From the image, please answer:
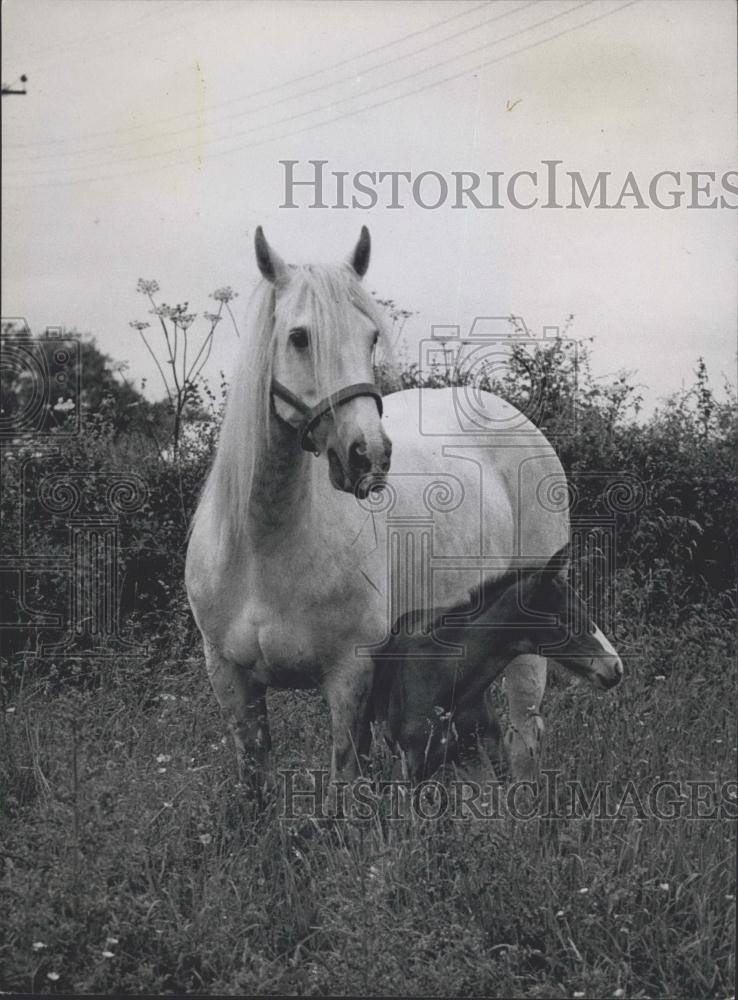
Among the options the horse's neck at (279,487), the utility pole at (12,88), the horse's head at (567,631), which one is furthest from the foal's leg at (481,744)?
the utility pole at (12,88)

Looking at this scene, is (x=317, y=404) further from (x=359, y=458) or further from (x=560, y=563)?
(x=560, y=563)

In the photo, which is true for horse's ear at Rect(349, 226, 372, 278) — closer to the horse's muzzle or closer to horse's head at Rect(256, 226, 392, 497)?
horse's head at Rect(256, 226, 392, 497)

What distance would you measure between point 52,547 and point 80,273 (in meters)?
1.32

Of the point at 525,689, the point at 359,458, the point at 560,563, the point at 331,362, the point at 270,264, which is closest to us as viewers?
the point at 359,458

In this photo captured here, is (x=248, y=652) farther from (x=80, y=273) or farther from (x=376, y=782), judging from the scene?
(x=80, y=273)

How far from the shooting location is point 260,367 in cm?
399

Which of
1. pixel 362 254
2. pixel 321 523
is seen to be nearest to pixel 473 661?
pixel 321 523

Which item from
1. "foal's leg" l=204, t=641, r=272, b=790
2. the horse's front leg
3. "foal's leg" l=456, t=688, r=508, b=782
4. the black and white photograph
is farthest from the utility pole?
"foal's leg" l=456, t=688, r=508, b=782

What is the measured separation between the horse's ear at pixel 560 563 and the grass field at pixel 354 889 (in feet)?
2.32

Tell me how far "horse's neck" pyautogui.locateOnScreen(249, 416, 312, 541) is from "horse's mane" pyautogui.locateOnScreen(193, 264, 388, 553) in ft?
0.07

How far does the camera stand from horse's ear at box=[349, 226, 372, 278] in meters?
4.00

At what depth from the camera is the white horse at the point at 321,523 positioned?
12.5 feet

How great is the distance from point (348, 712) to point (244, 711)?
47cm

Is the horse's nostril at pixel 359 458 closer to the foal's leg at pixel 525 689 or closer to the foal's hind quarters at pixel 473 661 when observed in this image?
the foal's hind quarters at pixel 473 661
